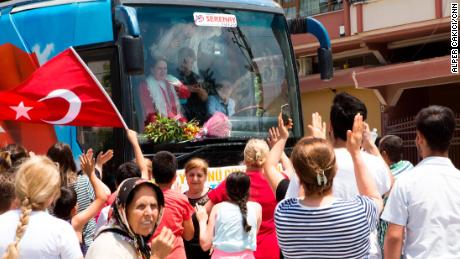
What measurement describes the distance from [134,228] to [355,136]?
1333 mm

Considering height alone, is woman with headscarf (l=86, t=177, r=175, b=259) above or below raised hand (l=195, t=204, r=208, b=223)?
above

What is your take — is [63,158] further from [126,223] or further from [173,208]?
[126,223]

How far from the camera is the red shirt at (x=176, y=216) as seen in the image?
5.52 m

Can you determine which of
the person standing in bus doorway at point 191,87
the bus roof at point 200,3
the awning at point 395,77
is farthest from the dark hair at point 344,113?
the awning at point 395,77

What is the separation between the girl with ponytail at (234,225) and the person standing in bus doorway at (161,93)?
204 centimetres

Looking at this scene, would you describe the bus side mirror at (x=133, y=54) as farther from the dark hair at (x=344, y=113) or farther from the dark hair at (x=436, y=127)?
the dark hair at (x=436, y=127)

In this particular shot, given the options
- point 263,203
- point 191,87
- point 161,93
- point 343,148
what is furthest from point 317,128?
point 191,87

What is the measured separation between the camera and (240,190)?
605 cm

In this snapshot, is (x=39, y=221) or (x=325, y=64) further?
(x=325, y=64)

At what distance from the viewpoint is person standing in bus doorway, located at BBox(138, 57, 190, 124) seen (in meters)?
7.94

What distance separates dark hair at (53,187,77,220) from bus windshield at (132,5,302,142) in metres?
2.55

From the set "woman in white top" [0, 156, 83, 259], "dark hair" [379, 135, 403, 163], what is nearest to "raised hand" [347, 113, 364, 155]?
"woman in white top" [0, 156, 83, 259]

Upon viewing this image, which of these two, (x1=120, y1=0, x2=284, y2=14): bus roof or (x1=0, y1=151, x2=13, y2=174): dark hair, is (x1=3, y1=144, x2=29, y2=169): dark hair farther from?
(x1=120, y1=0, x2=284, y2=14): bus roof

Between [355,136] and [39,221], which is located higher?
[355,136]
